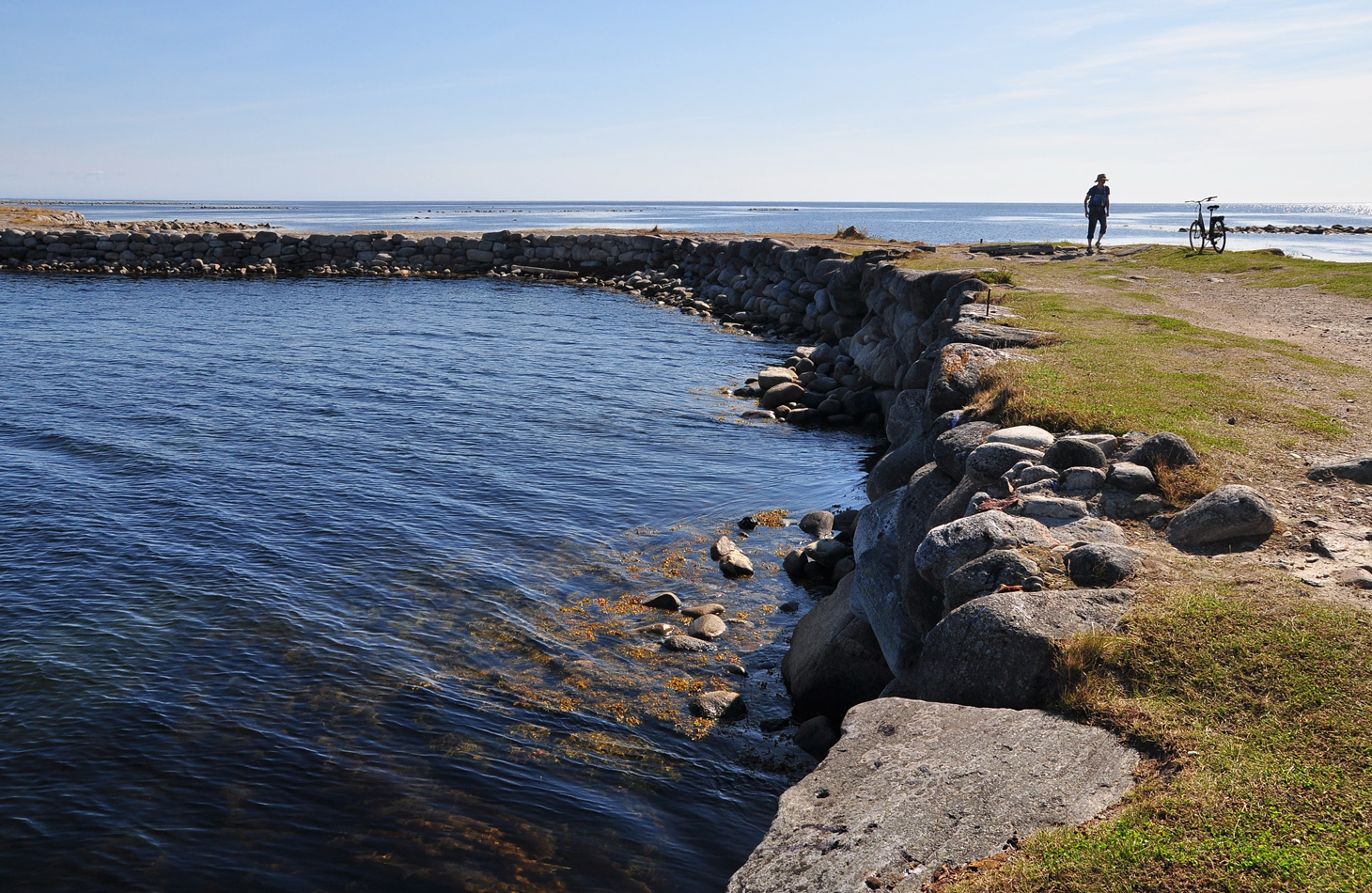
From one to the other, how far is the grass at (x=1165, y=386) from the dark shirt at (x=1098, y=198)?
17600 millimetres

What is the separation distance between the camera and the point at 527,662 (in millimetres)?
9031

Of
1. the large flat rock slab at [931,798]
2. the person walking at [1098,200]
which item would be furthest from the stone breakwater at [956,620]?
the person walking at [1098,200]

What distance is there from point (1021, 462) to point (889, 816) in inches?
165

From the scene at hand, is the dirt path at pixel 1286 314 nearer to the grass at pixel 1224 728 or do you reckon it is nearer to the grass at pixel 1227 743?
the grass at pixel 1224 728

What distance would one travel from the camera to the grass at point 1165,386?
854 cm

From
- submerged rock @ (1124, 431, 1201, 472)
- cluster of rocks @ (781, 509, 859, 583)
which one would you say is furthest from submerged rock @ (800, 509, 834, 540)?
submerged rock @ (1124, 431, 1201, 472)

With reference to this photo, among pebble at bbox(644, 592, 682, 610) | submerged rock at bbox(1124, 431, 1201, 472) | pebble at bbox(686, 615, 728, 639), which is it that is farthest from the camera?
pebble at bbox(644, 592, 682, 610)

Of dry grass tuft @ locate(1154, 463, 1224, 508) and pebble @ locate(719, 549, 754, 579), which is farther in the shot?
pebble @ locate(719, 549, 754, 579)

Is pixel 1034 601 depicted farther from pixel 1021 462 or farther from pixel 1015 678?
pixel 1021 462

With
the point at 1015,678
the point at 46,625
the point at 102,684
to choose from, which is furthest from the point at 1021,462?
the point at 46,625

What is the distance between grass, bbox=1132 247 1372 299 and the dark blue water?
11.6 m

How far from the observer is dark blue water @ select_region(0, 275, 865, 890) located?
21.1 feet

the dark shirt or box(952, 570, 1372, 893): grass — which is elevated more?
the dark shirt

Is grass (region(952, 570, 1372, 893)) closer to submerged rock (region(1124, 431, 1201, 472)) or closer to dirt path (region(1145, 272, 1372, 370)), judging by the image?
submerged rock (region(1124, 431, 1201, 472))
